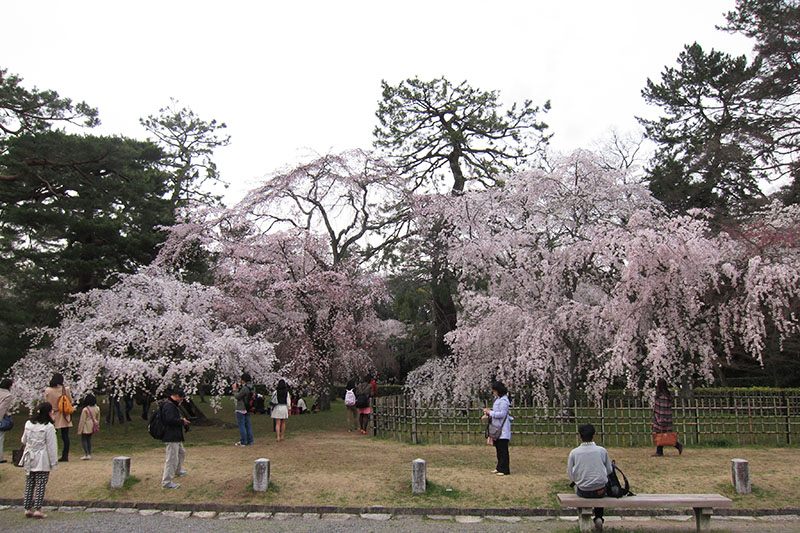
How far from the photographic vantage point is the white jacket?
7297mm

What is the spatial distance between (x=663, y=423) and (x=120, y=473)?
9793 millimetres

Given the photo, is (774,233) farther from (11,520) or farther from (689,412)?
(11,520)

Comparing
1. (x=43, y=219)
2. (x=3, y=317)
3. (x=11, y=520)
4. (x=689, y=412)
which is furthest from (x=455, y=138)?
(x=11, y=520)

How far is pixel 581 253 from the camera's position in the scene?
14.5 metres

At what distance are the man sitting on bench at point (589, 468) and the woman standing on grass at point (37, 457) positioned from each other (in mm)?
6734

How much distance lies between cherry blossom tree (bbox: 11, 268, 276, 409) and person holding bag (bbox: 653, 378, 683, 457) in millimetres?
9252

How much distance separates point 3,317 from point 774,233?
20981 millimetres

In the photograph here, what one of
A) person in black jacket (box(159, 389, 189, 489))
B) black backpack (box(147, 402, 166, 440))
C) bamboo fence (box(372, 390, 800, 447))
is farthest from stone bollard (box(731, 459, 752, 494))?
black backpack (box(147, 402, 166, 440))

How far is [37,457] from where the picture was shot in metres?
7.29

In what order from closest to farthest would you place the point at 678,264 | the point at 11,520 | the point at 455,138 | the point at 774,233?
the point at 11,520 < the point at 678,264 < the point at 774,233 < the point at 455,138

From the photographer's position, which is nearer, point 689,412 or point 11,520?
point 11,520

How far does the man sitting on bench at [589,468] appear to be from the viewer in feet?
20.4

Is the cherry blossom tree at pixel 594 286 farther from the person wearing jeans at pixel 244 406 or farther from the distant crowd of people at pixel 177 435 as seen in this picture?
the person wearing jeans at pixel 244 406

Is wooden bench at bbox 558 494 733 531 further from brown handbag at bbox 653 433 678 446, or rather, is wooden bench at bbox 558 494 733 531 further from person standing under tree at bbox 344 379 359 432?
person standing under tree at bbox 344 379 359 432
